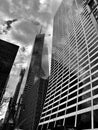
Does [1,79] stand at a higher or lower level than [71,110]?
higher

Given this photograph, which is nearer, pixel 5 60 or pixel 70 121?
pixel 70 121

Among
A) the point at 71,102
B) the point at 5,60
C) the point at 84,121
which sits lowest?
the point at 84,121

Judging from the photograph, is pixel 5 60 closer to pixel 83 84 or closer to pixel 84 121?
pixel 83 84

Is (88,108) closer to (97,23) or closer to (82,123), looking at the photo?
(82,123)

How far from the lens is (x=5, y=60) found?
70375mm

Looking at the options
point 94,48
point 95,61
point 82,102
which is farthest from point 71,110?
point 94,48

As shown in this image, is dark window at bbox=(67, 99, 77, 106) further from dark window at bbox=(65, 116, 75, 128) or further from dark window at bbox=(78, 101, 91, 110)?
dark window at bbox=(65, 116, 75, 128)

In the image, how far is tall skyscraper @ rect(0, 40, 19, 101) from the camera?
66750 millimetres

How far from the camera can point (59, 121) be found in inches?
2525

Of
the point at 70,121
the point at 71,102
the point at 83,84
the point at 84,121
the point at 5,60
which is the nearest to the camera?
the point at 84,121

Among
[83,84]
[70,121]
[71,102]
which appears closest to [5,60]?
[71,102]

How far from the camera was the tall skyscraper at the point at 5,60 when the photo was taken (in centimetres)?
6675

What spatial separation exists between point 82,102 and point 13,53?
42913 millimetres

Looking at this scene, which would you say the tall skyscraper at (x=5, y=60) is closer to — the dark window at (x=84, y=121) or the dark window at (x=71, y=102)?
the dark window at (x=71, y=102)
